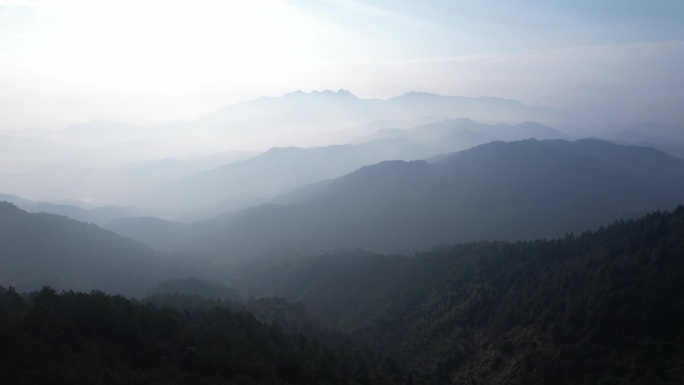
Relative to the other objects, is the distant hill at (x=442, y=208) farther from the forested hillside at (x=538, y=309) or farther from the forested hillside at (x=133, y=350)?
the forested hillside at (x=133, y=350)

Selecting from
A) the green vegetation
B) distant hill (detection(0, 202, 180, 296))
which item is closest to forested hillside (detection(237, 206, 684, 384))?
the green vegetation

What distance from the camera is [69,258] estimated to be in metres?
99.6

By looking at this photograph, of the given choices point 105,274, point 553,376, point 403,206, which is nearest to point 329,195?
point 403,206

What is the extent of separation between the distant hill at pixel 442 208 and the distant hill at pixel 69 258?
146ft

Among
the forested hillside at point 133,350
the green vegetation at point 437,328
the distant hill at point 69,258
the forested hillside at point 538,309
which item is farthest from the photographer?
the distant hill at point 69,258

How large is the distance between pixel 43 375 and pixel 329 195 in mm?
161867

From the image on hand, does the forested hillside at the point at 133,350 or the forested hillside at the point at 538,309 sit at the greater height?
the forested hillside at the point at 133,350

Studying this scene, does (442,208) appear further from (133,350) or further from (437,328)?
(133,350)

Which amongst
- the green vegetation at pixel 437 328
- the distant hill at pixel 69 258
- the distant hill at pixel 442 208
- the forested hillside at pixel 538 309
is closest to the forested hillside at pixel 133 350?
the green vegetation at pixel 437 328

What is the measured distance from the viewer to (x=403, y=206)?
170 meters

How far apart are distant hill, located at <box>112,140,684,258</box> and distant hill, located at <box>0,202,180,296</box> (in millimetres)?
44367

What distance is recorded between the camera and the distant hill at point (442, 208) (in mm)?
149875

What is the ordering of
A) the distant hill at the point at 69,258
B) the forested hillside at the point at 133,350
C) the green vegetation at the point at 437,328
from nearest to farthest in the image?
the forested hillside at the point at 133,350 < the green vegetation at the point at 437,328 < the distant hill at the point at 69,258

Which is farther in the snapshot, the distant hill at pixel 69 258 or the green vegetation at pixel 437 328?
the distant hill at pixel 69 258
